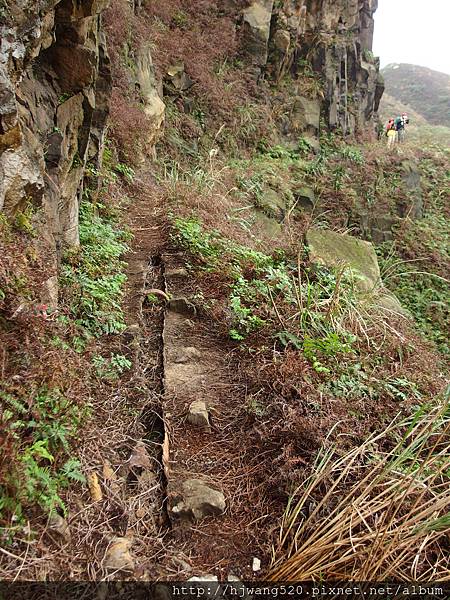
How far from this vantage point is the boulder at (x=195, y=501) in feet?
7.18

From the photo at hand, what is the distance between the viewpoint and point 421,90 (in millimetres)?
31531

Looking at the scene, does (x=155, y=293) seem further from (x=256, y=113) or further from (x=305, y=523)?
(x=256, y=113)

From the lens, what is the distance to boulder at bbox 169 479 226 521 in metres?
2.19

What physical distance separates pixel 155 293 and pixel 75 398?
68.2 inches

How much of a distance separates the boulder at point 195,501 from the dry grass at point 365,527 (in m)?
0.38

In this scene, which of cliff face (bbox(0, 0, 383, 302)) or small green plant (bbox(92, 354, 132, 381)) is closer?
cliff face (bbox(0, 0, 383, 302))

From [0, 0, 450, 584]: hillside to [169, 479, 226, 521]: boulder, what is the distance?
1 centimetres

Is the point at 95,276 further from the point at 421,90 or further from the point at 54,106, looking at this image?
the point at 421,90

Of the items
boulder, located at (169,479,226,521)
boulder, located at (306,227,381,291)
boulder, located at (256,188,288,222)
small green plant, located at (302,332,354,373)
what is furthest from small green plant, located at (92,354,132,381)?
boulder, located at (256,188,288,222)

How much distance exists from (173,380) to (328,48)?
13.9 m

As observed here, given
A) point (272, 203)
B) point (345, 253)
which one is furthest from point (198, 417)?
point (272, 203)

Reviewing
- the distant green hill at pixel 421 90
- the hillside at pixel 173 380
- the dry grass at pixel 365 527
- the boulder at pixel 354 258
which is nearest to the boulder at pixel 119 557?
the hillside at pixel 173 380

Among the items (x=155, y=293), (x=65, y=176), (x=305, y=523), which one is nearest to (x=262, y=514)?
(x=305, y=523)

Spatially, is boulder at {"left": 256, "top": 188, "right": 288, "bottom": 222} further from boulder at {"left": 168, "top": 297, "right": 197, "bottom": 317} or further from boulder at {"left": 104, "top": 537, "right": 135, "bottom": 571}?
boulder at {"left": 104, "top": 537, "right": 135, "bottom": 571}
